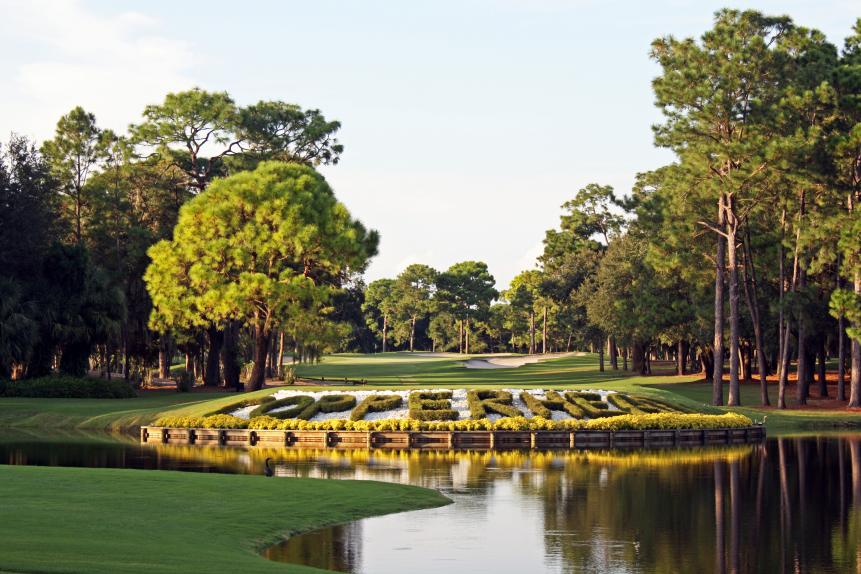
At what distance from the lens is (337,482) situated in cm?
3372

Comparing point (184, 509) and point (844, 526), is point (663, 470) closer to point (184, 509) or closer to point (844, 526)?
point (844, 526)

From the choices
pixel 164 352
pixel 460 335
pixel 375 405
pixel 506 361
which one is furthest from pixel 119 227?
pixel 460 335

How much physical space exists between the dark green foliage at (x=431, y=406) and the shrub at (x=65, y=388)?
88.3 feet

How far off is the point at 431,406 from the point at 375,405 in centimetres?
260

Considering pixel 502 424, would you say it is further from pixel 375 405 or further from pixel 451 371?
pixel 451 371

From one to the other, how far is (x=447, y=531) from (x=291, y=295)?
45.8 meters

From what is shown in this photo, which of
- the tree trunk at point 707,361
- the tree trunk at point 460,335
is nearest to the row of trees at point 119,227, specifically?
the tree trunk at point 707,361

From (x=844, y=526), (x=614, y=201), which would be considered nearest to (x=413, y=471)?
(x=844, y=526)

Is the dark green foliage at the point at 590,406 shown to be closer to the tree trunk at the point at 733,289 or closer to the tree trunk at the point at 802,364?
the tree trunk at the point at 733,289

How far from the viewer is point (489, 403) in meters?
52.2

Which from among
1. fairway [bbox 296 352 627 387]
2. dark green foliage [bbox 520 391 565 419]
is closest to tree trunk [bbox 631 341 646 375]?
fairway [bbox 296 352 627 387]

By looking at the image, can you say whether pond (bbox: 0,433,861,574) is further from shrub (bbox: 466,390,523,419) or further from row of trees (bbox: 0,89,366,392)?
row of trees (bbox: 0,89,366,392)

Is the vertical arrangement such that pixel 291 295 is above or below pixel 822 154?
below

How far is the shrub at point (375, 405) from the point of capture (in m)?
51.7
